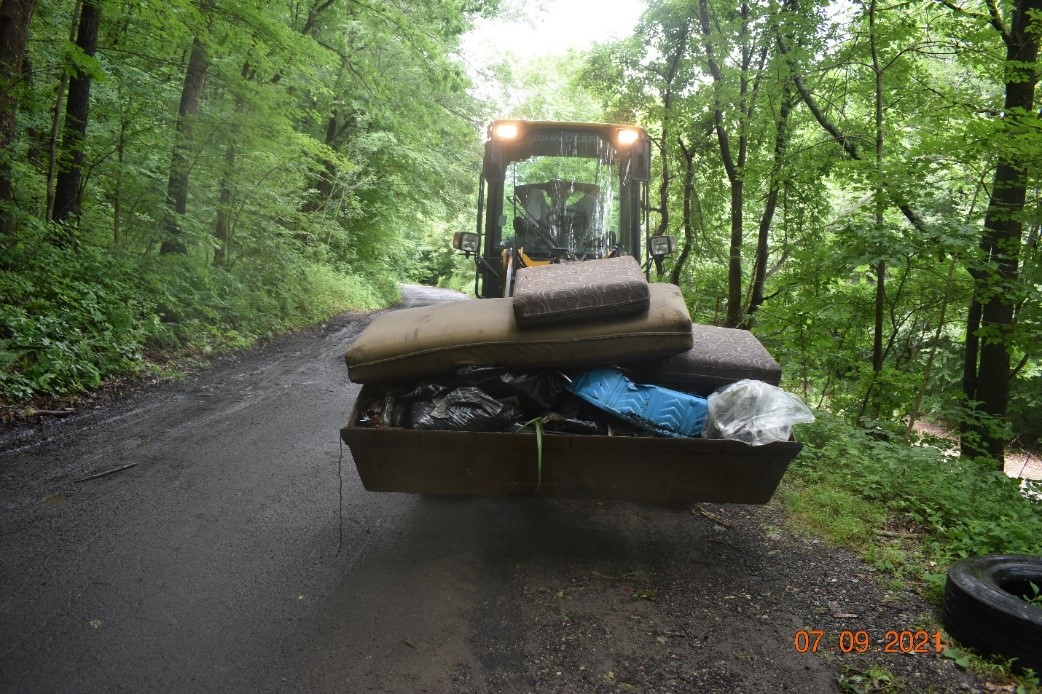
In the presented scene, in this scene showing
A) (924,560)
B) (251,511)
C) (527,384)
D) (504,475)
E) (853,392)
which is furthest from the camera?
(853,392)

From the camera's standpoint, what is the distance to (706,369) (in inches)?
130

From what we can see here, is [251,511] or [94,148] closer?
[251,511]

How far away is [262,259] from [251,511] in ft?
34.4

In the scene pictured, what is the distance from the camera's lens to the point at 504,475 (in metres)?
2.91

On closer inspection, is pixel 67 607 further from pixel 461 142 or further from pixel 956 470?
pixel 461 142

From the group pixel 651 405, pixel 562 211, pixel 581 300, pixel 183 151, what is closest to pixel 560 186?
pixel 562 211

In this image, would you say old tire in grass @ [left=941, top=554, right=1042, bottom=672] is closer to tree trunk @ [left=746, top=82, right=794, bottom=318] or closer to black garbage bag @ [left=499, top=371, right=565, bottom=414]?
black garbage bag @ [left=499, top=371, right=565, bottom=414]

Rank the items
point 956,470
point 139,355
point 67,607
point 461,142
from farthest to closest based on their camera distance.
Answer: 1. point 461,142
2. point 139,355
3. point 956,470
4. point 67,607

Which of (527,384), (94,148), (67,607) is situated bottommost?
(67,607)

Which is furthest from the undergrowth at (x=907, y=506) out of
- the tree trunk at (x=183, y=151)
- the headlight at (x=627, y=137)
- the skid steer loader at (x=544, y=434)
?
the tree trunk at (x=183, y=151)

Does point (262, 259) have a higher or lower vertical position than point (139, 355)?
higher

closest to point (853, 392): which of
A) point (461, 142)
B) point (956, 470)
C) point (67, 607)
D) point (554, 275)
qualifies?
point (956, 470)
